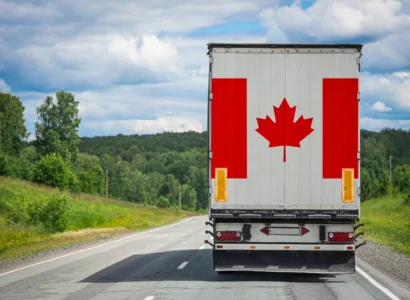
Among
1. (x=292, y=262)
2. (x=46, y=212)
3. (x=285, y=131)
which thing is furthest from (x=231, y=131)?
(x=46, y=212)

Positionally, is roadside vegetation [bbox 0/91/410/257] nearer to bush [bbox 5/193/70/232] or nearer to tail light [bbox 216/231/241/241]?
bush [bbox 5/193/70/232]

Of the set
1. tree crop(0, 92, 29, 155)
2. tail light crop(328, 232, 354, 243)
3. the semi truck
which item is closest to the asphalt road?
the semi truck

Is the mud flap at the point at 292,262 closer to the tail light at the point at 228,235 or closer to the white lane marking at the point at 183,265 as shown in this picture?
the tail light at the point at 228,235

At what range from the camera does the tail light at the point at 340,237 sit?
13.5m

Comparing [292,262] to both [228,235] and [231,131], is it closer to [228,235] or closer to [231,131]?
[228,235]

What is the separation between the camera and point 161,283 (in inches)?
545

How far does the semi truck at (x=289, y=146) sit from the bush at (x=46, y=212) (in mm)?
25887

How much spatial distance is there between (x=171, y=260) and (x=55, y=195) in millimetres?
20132

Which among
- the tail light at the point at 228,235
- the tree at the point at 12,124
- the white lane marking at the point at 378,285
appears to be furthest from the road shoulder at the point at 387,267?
the tree at the point at 12,124

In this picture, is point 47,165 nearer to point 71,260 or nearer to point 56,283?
point 71,260

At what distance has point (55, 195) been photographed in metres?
38.2

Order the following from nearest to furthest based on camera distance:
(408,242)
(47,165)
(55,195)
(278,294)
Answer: (278,294)
(408,242)
(55,195)
(47,165)

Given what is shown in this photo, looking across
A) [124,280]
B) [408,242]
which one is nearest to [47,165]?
[408,242]

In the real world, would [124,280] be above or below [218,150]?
below
